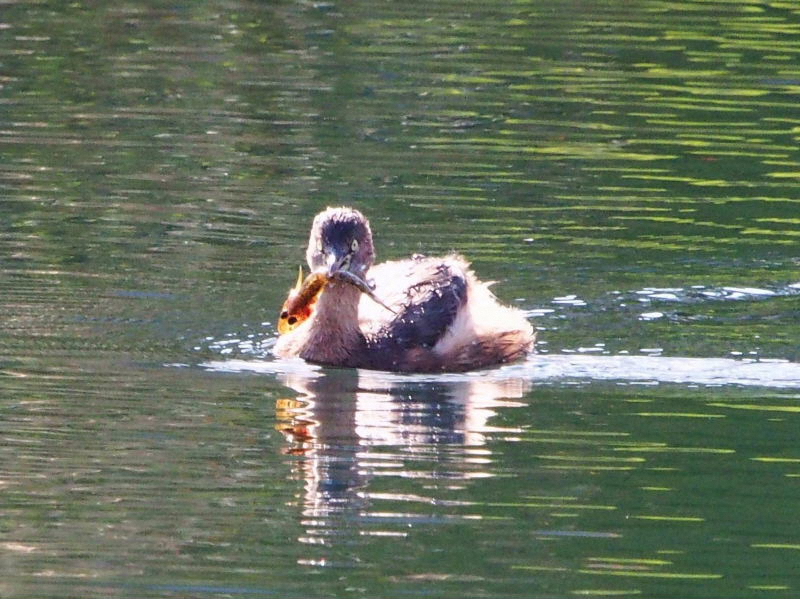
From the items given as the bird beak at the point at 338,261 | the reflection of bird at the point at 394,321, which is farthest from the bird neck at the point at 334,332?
the bird beak at the point at 338,261

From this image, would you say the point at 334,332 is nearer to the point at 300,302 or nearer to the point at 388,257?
the point at 300,302

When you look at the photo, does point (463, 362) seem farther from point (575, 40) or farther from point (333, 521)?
point (575, 40)

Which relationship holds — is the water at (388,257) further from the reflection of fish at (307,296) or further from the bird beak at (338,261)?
the bird beak at (338,261)

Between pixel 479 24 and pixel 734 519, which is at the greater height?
pixel 479 24

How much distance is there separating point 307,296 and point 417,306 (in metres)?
0.72

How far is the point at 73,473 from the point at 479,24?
1684cm

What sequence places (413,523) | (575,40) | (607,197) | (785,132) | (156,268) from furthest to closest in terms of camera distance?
(575,40) → (785,132) → (607,197) → (156,268) → (413,523)

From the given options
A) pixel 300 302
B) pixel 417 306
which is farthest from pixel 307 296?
pixel 417 306

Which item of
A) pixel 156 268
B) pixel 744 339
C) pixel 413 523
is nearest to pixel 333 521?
pixel 413 523

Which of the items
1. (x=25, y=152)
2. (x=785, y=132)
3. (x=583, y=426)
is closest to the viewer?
(x=583, y=426)

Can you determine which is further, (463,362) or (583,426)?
(463,362)

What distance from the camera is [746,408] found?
474 inches

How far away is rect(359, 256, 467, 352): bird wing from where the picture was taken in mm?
13242

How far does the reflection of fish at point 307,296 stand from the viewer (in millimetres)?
12984
